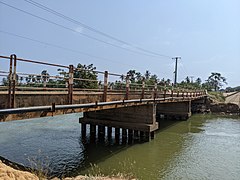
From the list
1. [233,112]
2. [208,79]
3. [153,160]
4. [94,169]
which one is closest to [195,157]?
[153,160]

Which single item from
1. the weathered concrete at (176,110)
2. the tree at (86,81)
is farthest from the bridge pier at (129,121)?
the weathered concrete at (176,110)

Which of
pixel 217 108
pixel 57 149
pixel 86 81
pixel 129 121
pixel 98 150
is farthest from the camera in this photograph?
pixel 217 108

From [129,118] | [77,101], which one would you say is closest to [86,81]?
[129,118]

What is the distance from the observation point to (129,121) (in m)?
17.1

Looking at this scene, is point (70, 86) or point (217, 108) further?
point (217, 108)

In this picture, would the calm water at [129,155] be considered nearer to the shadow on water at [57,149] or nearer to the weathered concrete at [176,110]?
the shadow on water at [57,149]

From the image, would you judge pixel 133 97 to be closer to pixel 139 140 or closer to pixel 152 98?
pixel 152 98

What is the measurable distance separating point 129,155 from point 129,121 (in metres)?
3.90

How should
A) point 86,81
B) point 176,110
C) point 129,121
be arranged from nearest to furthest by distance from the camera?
point 129,121 → point 86,81 → point 176,110

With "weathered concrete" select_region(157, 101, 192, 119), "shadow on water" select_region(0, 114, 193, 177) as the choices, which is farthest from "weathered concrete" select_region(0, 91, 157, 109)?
"weathered concrete" select_region(157, 101, 192, 119)

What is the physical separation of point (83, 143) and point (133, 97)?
4918 millimetres

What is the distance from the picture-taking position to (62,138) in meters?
16.7

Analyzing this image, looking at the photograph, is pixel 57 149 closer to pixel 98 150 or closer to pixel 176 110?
pixel 98 150

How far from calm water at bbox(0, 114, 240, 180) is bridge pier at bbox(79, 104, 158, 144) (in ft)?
3.82
